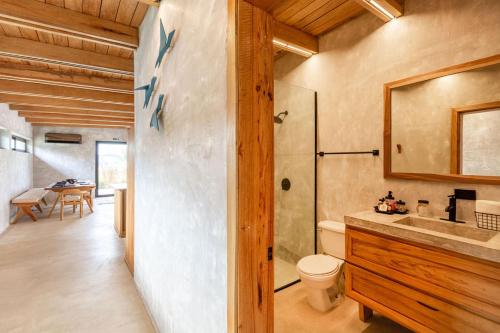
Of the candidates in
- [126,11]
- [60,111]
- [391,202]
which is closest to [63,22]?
[126,11]

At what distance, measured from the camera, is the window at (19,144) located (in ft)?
18.0

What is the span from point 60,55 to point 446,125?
3932mm

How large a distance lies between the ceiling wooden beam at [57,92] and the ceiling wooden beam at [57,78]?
362 mm

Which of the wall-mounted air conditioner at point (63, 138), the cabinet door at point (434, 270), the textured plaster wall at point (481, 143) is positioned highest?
the wall-mounted air conditioner at point (63, 138)

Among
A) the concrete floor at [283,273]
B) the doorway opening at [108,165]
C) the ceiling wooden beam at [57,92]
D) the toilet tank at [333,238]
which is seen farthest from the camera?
the doorway opening at [108,165]

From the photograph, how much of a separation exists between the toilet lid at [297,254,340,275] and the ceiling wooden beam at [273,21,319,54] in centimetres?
225

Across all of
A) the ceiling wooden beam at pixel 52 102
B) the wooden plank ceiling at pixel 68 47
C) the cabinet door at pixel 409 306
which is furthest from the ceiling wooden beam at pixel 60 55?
the cabinet door at pixel 409 306

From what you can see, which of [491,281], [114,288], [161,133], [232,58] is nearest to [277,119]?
[161,133]

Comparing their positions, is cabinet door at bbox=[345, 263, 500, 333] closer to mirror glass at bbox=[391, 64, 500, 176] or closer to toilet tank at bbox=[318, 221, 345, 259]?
toilet tank at bbox=[318, 221, 345, 259]

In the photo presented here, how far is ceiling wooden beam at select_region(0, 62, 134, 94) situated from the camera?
3094 millimetres

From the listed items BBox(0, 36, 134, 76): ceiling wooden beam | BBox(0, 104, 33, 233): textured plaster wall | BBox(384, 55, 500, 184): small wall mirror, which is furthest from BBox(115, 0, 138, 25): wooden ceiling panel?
BBox(0, 104, 33, 233): textured plaster wall

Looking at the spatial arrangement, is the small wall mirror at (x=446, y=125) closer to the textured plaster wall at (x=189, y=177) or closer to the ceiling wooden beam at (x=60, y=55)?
the textured plaster wall at (x=189, y=177)

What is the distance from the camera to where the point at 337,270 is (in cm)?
213

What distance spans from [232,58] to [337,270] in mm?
1998
